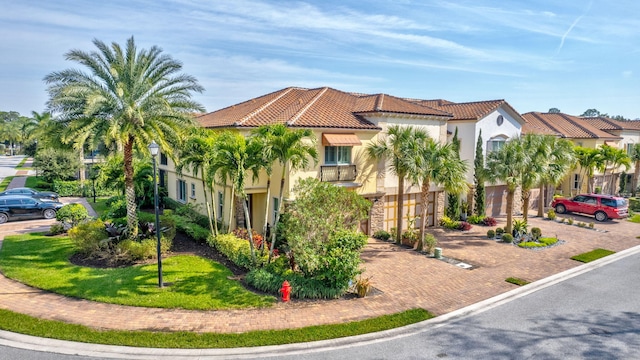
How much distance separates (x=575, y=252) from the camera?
2089 cm

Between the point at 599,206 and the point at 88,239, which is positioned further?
the point at 599,206

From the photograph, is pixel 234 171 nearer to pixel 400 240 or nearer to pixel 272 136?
pixel 272 136

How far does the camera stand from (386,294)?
14.6 meters

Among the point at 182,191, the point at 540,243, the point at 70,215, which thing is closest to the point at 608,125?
the point at 540,243

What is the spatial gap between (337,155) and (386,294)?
8.54 m

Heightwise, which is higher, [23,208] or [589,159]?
[589,159]

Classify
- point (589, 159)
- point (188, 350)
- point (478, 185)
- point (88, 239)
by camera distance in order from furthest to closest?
point (589, 159) → point (478, 185) → point (88, 239) → point (188, 350)

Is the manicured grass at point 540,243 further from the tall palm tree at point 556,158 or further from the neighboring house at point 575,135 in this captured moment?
the neighboring house at point 575,135

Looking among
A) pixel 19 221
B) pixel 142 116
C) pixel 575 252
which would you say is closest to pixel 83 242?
pixel 142 116

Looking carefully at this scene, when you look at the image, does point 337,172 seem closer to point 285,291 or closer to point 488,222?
point 285,291

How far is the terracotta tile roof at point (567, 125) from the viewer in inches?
1487

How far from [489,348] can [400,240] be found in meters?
11.1

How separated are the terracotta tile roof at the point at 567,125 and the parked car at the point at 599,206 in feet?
26.9

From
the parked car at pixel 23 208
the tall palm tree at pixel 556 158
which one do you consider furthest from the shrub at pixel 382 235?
the parked car at pixel 23 208
